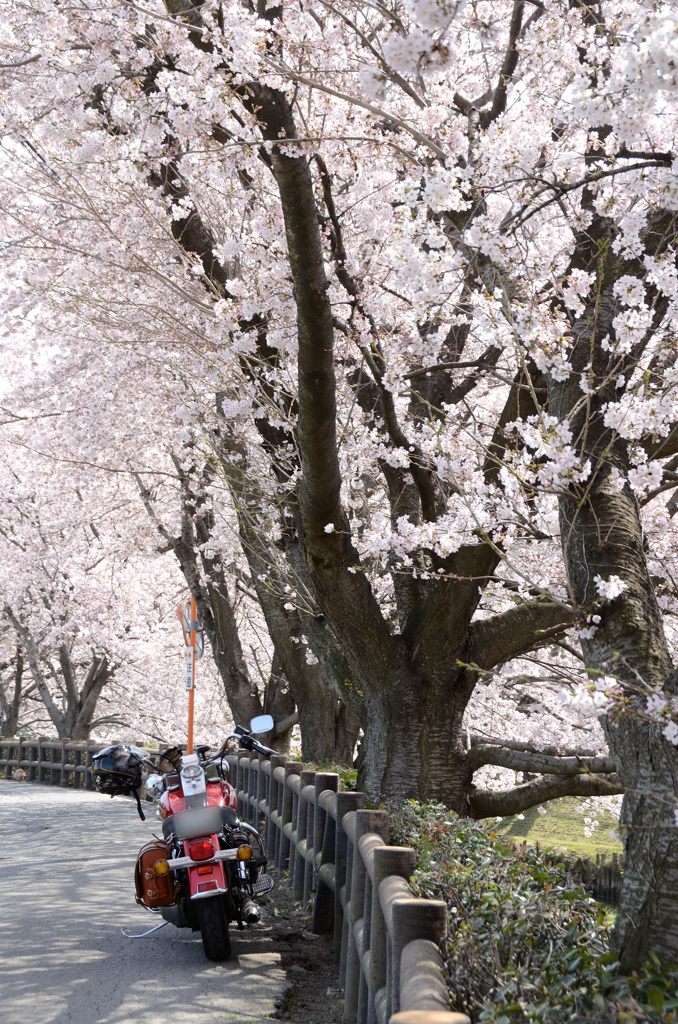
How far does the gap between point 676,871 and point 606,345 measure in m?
2.36

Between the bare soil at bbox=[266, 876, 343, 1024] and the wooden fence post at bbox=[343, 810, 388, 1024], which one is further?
the bare soil at bbox=[266, 876, 343, 1024]

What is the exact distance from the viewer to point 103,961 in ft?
19.9

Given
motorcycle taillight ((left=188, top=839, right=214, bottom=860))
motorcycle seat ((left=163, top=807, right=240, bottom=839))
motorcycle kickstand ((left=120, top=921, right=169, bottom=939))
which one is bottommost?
motorcycle kickstand ((left=120, top=921, right=169, bottom=939))

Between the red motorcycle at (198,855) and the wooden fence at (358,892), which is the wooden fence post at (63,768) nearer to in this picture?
the wooden fence at (358,892)

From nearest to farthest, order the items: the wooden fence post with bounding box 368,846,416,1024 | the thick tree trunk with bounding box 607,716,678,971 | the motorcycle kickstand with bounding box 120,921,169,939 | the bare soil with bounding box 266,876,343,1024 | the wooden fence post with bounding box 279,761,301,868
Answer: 1. the thick tree trunk with bounding box 607,716,678,971
2. the wooden fence post with bounding box 368,846,416,1024
3. the bare soil with bounding box 266,876,343,1024
4. the motorcycle kickstand with bounding box 120,921,169,939
5. the wooden fence post with bounding box 279,761,301,868

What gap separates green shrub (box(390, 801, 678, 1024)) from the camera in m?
2.78

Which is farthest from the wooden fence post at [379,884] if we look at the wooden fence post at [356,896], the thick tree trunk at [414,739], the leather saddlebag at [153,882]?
the thick tree trunk at [414,739]

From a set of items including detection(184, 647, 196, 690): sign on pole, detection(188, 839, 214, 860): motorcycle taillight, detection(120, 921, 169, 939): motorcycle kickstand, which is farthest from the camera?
detection(184, 647, 196, 690): sign on pole

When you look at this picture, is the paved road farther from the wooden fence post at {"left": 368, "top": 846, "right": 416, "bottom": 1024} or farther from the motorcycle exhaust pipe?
the wooden fence post at {"left": 368, "top": 846, "right": 416, "bottom": 1024}

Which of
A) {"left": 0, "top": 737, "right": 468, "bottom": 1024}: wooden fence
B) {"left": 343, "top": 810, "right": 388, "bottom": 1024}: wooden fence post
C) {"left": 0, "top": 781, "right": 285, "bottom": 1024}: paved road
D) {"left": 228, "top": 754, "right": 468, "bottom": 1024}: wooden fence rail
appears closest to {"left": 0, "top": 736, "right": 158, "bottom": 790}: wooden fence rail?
{"left": 0, "top": 737, "right": 468, "bottom": 1024}: wooden fence

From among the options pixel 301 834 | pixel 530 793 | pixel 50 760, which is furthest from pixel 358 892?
pixel 50 760

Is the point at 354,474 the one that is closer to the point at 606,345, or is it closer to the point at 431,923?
the point at 606,345

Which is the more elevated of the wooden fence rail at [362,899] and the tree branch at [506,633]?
the tree branch at [506,633]

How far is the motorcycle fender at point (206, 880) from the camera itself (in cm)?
606
